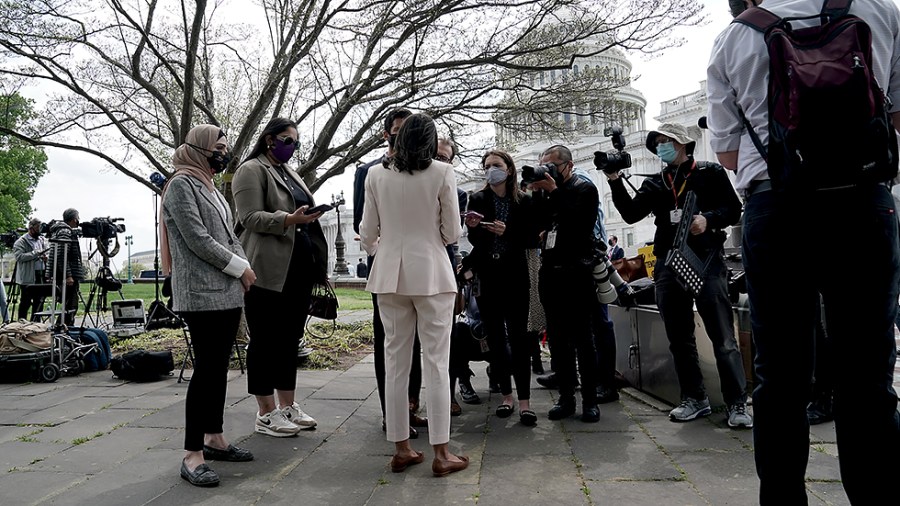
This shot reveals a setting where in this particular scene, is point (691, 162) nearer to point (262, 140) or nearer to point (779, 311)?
point (779, 311)

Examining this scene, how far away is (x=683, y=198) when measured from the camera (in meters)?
4.20

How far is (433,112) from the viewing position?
909 centimetres

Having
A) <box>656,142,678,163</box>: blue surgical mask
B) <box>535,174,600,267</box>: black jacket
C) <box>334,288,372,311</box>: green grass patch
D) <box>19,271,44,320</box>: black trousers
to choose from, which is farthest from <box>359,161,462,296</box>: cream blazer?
<box>334,288,372,311</box>: green grass patch

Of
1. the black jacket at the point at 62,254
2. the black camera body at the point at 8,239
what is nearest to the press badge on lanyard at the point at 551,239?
the black jacket at the point at 62,254

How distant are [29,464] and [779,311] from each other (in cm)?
386

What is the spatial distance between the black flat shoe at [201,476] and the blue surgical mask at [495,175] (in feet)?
8.15

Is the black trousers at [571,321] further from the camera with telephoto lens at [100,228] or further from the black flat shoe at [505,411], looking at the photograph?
the camera with telephoto lens at [100,228]

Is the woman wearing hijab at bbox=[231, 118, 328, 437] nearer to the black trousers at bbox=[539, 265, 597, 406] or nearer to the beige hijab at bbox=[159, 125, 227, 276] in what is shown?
the beige hijab at bbox=[159, 125, 227, 276]

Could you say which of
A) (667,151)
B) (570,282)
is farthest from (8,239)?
(667,151)

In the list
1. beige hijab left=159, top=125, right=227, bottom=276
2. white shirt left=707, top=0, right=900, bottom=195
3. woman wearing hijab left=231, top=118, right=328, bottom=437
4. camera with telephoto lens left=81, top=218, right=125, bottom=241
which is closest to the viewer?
white shirt left=707, top=0, right=900, bottom=195

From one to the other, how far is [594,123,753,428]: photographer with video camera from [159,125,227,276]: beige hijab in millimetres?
2336

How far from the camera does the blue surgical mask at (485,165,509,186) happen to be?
4.27 metres

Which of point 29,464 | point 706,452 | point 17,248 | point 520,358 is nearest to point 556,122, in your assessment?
point 520,358

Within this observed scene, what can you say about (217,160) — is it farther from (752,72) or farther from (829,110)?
(829,110)
